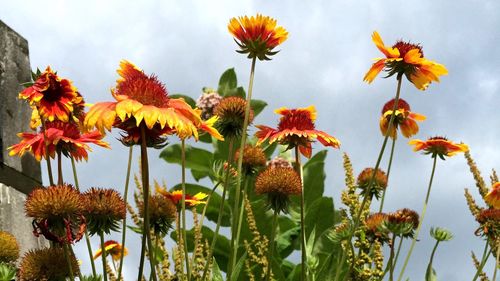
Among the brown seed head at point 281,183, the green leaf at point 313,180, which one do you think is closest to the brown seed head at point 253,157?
the brown seed head at point 281,183

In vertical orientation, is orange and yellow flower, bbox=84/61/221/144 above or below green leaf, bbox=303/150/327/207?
below

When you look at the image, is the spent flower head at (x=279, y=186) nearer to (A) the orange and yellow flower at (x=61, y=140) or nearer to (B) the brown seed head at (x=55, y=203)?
(A) the orange and yellow flower at (x=61, y=140)

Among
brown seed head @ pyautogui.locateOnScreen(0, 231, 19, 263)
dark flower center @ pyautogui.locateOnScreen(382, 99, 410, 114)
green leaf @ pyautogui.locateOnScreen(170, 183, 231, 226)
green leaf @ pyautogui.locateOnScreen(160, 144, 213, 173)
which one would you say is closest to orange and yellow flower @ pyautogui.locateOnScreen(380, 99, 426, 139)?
dark flower center @ pyautogui.locateOnScreen(382, 99, 410, 114)

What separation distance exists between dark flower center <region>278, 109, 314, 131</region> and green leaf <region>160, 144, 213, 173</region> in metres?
3.59

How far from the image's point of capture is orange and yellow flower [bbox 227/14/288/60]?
2.13 m

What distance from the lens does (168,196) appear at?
257cm

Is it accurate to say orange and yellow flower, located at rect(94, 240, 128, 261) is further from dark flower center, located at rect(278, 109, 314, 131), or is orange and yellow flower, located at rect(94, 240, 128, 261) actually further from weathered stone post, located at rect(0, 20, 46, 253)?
dark flower center, located at rect(278, 109, 314, 131)

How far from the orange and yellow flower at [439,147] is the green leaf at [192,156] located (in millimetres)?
3047

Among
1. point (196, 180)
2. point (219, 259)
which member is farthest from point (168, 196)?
point (196, 180)

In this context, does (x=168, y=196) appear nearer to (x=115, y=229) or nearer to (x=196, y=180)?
(x=115, y=229)

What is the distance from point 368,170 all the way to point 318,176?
2.01m

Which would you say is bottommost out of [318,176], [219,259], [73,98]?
[73,98]

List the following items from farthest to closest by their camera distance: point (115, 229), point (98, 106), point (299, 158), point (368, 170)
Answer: point (368, 170), point (299, 158), point (115, 229), point (98, 106)

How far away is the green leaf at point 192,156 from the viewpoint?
6.03 m
